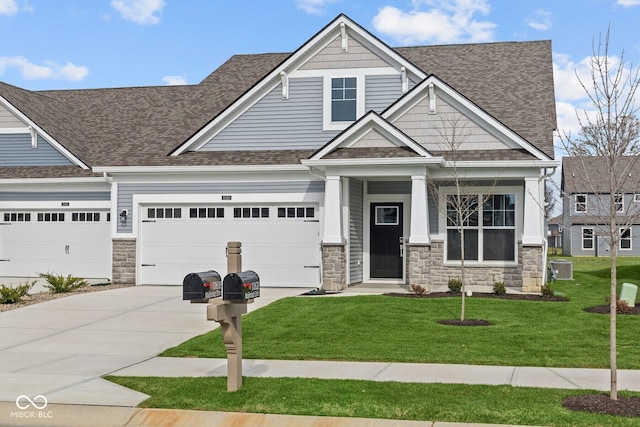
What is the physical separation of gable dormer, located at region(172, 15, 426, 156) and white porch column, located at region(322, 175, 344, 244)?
9.18 feet

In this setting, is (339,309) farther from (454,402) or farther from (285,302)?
(454,402)

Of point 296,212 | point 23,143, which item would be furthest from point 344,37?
point 23,143

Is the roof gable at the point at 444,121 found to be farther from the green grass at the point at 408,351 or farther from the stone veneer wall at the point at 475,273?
the green grass at the point at 408,351

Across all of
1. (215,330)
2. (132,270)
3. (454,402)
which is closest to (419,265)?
(215,330)

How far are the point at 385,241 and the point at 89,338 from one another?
10321mm

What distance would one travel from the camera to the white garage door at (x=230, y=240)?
69.7ft

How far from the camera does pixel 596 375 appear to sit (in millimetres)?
9836

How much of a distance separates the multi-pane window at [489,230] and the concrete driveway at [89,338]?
4.82m

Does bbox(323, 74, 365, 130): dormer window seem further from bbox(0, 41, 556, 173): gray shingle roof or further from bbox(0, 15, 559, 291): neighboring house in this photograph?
bbox(0, 41, 556, 173): gray shingle roof

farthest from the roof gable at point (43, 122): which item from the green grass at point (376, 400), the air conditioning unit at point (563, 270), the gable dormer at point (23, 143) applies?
the green grass at point (376, 400)

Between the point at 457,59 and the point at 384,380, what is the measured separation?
17.9 m

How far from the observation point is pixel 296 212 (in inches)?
841

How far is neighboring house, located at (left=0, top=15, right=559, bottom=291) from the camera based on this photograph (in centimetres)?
1964

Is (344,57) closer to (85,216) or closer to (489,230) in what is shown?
(489,230)
